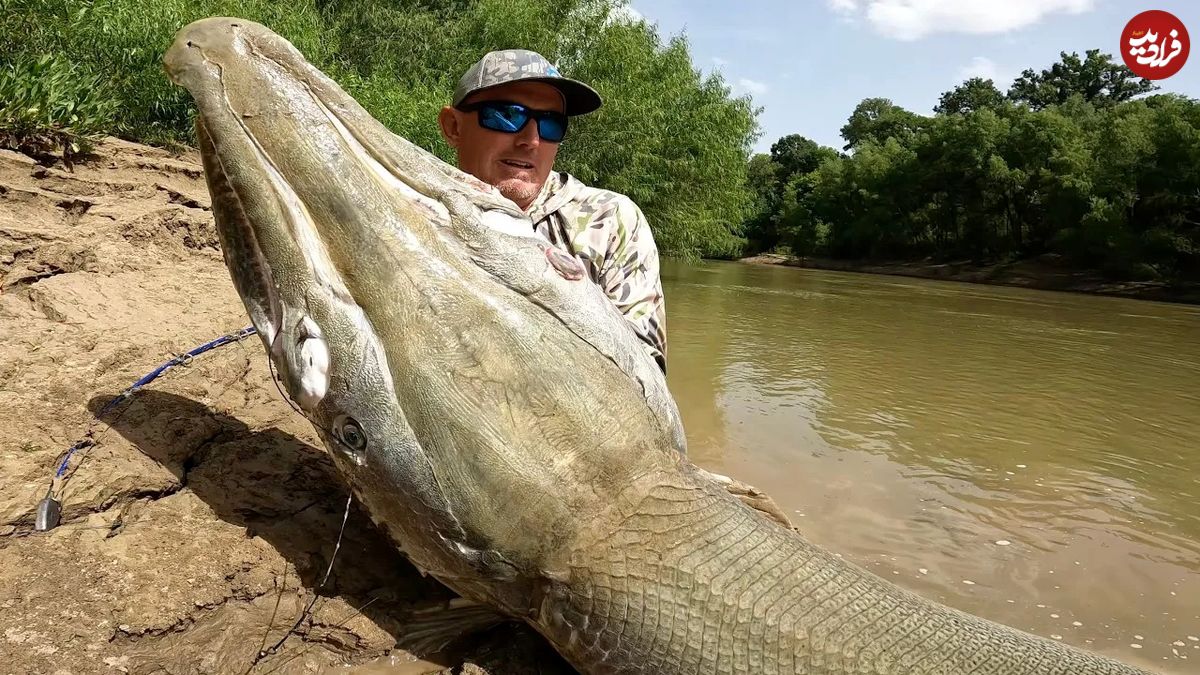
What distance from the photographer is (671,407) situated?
198cm

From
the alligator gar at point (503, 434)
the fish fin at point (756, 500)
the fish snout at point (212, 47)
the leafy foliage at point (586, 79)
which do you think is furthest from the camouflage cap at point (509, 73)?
the leafy foliage at point (586, 79)

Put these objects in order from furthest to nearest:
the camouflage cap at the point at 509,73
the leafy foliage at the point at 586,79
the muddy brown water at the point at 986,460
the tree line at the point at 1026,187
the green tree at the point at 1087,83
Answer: the green tree at the point at 1087,83 → the tree line at the point at 1026,187 → the leafy foliage at the point at 586,79 → the muddy brown water at the point at 986,460 → the camouflage cap at the point at 509,73

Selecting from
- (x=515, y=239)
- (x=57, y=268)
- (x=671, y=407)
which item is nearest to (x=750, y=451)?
(x=671, y=407)

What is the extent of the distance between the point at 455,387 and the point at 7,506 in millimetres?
1373

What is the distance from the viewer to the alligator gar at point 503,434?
1.61 metres

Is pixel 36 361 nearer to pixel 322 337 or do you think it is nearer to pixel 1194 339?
pixel 322 337

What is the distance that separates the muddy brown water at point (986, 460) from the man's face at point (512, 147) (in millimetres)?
2395

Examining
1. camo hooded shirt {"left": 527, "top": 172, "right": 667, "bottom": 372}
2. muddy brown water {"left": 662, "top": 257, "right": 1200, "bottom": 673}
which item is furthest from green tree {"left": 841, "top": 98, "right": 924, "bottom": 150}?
camo hooded shirt {"left": 527, "top": 172, "right": 667, "bottom": 372}

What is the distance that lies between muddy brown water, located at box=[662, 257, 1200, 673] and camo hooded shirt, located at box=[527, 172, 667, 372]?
185 centimetres

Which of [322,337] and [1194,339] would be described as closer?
[322,337]

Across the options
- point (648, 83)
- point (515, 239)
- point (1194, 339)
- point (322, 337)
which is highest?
point (648, 83)

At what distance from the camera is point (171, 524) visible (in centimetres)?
211

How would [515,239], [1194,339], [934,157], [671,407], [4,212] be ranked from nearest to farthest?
1. [515,239]
2. [671,407]
3. [4,212]
4. [1194,339]
5. [934,157]

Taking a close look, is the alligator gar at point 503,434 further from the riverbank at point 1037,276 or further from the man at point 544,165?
the riverbank at point 1037,276
